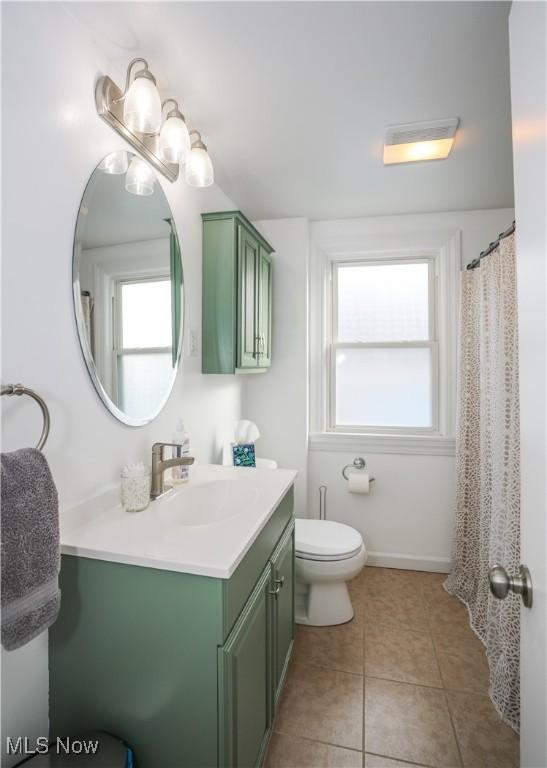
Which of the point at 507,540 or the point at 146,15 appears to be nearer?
the point at 146,15

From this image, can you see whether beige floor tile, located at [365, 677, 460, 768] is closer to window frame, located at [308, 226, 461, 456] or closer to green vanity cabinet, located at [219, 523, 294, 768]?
green vanity cabinet, located at [219, 523, 294, 768]

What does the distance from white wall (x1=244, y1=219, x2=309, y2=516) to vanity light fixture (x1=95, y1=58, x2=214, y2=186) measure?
3.81ft

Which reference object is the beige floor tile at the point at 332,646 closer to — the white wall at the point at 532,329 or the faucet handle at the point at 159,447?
the white wall at the point at 532,329

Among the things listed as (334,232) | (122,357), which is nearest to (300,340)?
(334,232)

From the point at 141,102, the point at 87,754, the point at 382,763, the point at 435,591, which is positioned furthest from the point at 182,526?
the point at 435,591

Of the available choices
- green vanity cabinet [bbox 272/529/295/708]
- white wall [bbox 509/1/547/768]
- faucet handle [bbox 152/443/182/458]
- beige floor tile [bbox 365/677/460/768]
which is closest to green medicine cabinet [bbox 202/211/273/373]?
faucet handle [bbox 152/443/182/458]

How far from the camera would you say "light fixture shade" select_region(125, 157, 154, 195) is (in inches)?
54.4

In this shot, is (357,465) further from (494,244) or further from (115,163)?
(115,163)

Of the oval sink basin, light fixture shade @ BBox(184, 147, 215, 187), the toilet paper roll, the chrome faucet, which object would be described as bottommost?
the toilet paper roll

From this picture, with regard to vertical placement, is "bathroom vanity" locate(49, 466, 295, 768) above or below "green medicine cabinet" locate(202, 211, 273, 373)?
below

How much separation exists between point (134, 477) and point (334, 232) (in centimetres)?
220

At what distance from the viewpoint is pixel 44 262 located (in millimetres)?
1040

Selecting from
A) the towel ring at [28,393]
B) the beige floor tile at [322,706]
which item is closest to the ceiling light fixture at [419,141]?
the towel ring at [28,393]

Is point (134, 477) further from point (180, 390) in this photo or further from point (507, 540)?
point (507, 540)
